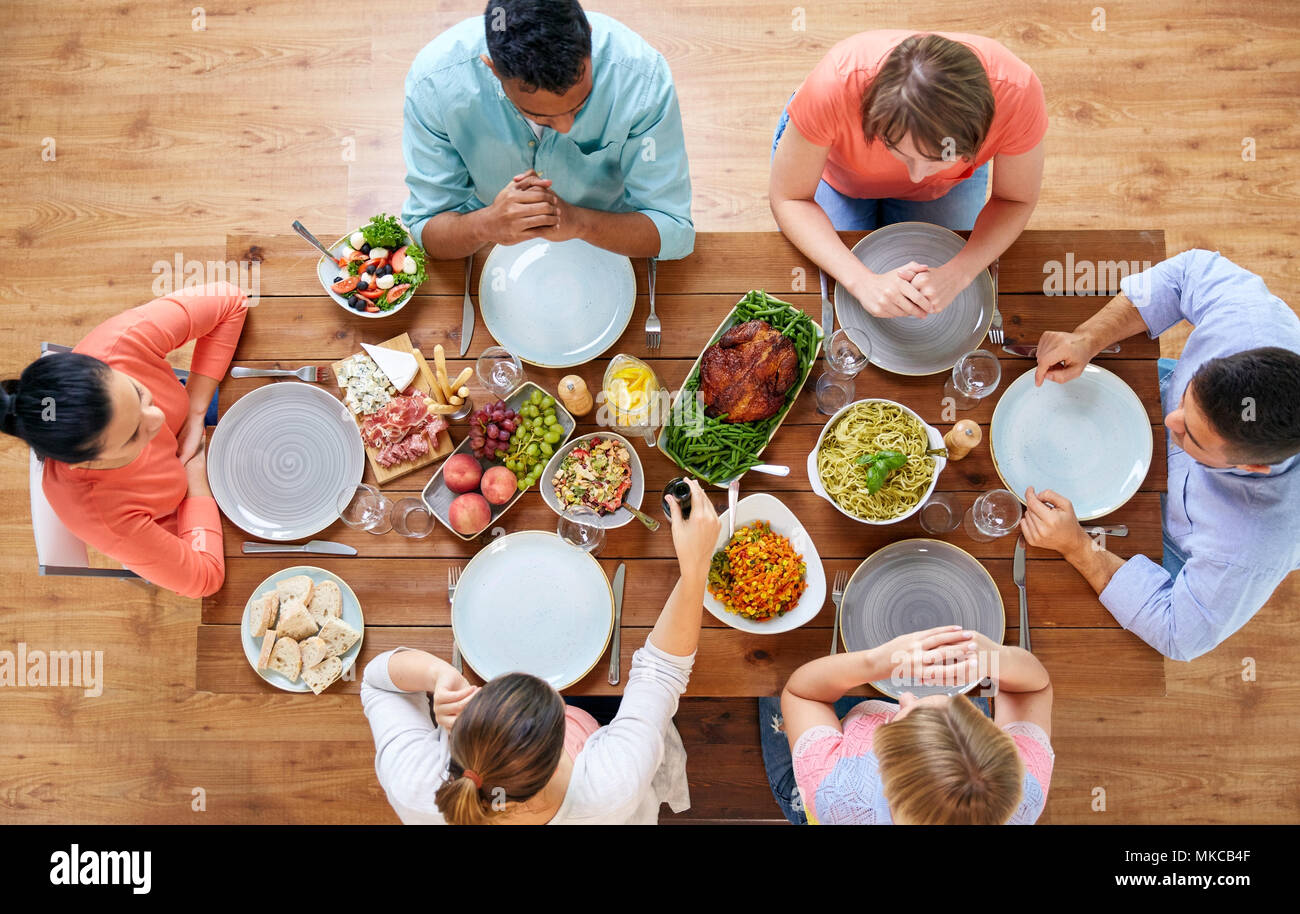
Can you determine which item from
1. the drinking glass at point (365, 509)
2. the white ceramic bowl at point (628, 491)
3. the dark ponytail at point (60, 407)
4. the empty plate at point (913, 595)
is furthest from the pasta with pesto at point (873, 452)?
the dark ponytail at point (60, 407)

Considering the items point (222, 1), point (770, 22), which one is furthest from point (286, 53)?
point (770, 22)

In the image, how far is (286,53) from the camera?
133 inches

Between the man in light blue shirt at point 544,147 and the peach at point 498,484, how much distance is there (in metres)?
0.62

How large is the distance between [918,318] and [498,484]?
125 cm

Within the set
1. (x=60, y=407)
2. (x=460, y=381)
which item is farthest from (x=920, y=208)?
(x=60, y=407)

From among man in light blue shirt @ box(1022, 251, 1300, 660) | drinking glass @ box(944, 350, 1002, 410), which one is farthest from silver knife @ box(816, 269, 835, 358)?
man in light blue shirt @ box(1022, 251, 1300, 660)

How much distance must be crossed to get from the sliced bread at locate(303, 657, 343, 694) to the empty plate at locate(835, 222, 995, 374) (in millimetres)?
1657

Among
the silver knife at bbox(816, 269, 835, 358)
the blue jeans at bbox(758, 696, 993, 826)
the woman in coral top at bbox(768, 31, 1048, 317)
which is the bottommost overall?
the blue jeans at bbox(758, 696, 993, 826)

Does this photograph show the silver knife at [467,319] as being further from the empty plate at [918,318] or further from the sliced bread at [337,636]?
the empty plate at [918,318]

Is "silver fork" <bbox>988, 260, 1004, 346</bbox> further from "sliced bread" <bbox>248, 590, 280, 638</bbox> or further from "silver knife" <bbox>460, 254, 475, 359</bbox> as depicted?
Result: "sliced bread" <bbox>248, 590, 280, 638</bbox>

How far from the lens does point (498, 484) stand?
196cm

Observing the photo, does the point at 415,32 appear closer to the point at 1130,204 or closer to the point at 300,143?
the point at 300,143

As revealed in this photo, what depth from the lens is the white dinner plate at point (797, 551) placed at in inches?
76.4

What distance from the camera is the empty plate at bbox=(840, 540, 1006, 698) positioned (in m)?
1.99
